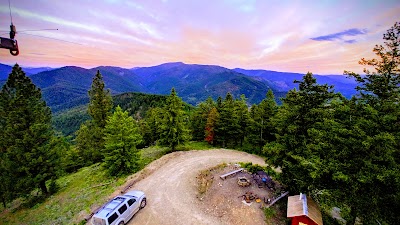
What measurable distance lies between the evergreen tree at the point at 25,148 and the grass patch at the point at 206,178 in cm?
1687

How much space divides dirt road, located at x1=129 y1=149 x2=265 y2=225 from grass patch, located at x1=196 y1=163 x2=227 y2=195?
625mm

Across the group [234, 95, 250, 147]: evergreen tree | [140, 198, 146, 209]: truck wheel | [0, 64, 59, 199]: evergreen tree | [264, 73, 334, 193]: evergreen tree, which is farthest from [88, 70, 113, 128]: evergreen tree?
[264, 73, 334, 193]: evergreen tree

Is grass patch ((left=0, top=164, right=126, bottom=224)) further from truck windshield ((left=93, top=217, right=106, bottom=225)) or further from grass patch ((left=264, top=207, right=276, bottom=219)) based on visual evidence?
grass patch ((left=264, top=207, right=276, bottom=219))

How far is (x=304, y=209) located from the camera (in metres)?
14.8

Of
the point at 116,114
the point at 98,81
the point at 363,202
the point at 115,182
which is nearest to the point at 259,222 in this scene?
the point at 363,202

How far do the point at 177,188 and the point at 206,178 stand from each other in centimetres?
390

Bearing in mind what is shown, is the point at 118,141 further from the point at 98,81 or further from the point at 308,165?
the point at 308,165

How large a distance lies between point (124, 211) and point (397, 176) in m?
17.5

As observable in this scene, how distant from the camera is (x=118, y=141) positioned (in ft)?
82.2

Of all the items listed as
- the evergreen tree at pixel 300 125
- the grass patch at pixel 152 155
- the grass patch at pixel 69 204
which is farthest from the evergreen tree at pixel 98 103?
the evergreen tree at pixel 300 125

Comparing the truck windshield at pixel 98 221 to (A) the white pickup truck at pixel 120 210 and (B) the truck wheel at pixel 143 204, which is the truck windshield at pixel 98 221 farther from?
(B) the truck wheel at pixel 143 204

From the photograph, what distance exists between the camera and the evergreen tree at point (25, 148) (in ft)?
71.0

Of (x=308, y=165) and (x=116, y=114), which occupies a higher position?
(x=116, y=114)

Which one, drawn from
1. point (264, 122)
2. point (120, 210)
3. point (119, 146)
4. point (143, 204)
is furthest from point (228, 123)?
point (120, 210)
